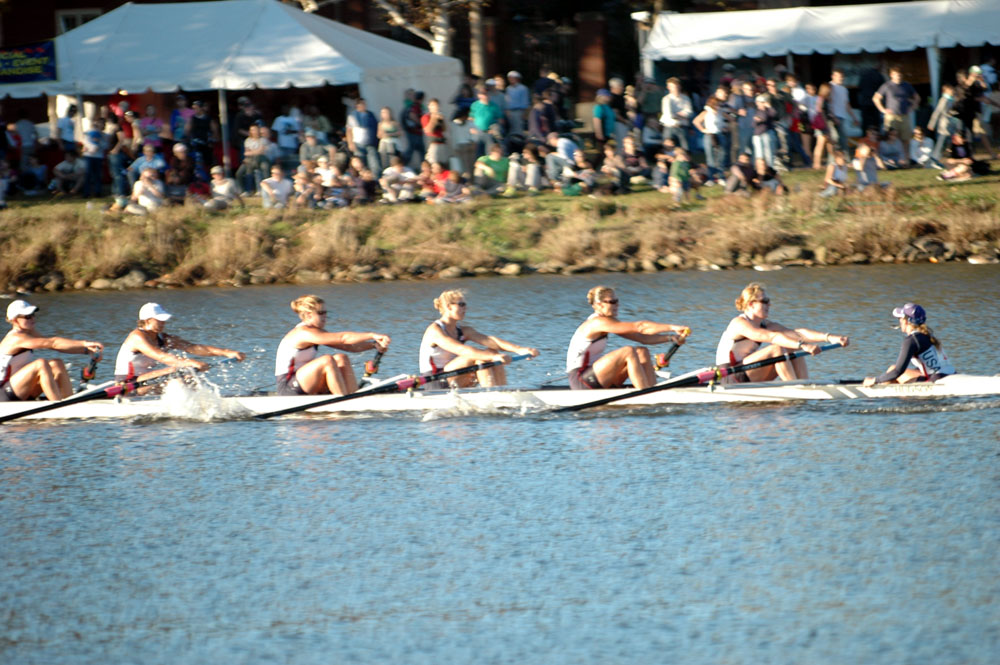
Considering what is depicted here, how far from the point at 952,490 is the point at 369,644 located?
472 centimetres

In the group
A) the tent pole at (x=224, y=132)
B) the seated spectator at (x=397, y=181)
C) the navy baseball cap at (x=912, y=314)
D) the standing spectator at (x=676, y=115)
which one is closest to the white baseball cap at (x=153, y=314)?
the navy baseball cap at (x=912, y=314)

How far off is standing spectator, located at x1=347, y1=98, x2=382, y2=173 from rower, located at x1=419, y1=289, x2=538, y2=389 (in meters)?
10.9

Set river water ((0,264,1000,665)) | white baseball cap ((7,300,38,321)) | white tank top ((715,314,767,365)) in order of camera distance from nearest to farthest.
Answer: river water ((0,264,1000,665)) → white tank top ((715,314,767,365)) → white baseball cap ((7,300,38,321))

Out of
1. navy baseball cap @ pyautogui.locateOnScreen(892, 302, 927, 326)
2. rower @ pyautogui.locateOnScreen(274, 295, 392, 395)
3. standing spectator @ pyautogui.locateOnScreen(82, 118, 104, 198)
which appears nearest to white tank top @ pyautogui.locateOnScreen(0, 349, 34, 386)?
rower @ pyautogui.locateOnScreen(274, 295, 392, 395)

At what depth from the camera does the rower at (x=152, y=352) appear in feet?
46.0

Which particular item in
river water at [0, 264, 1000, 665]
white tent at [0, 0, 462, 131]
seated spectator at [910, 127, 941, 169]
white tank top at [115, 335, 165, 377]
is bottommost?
river water at [0, 264, 1000, 665]

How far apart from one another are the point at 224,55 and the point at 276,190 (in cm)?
298

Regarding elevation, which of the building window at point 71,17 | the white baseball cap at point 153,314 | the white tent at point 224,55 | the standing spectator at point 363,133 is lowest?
Result: the white baseball cap at point 153,314

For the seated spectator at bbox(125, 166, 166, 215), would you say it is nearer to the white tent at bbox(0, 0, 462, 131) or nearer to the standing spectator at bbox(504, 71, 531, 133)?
the white tent at bbox(0, 0, 462, 131)

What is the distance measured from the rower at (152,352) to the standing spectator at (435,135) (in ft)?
34.8

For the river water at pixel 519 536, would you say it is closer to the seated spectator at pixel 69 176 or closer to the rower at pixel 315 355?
the rower at pixel 315 355

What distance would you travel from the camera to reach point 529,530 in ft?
33.8

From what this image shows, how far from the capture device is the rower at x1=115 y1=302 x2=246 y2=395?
14.0 m

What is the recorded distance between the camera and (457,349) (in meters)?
13.6
